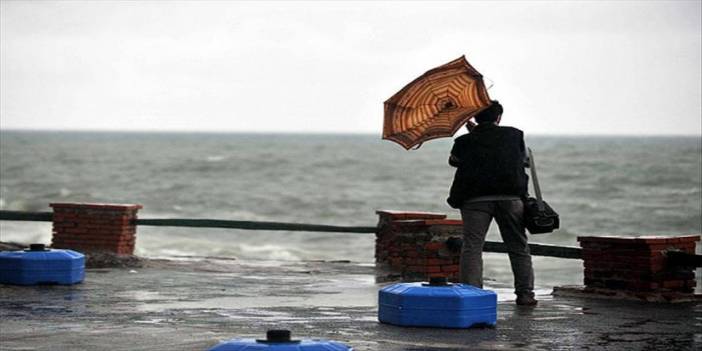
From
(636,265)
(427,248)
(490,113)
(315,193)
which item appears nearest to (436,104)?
(490,113)

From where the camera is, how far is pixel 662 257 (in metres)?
13.7

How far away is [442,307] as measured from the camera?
10.8 metres

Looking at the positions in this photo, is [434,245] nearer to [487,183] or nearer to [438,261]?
[438,261]

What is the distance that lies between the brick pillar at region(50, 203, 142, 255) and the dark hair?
22.2 ft

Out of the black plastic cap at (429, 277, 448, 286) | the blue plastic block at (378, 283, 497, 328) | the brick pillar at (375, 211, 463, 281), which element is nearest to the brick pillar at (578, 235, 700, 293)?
the brick pillar at (375, 211, 463, 281)

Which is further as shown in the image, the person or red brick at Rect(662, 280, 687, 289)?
red brick at Rect(662, 280, 687, 289)

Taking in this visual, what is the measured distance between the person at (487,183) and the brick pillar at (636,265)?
1.52m

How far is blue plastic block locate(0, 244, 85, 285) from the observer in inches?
538

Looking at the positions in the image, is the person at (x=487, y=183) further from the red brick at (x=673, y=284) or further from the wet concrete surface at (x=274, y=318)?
the red brick at (x=673, y=284)

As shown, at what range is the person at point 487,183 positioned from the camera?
1247cm

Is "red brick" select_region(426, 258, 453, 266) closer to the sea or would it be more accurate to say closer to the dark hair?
the dark hair

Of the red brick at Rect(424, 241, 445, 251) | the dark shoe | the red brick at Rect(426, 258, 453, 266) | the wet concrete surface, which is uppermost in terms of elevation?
the red brick at Rect(424, 241, 445, 251)

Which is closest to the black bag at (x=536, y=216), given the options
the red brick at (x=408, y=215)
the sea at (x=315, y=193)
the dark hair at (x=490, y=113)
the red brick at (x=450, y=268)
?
the dark hair at (x=490, y=113)

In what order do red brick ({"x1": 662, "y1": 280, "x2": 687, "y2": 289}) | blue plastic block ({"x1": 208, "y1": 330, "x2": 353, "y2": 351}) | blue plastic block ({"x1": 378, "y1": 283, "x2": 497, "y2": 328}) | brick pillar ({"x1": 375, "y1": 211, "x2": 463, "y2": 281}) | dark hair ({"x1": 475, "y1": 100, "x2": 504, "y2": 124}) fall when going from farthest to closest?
brick pillar ({"x1": 375, "y1": 211, "x2": 463, "y2": 281}) < red brick ({"x1": 662, "y1": 280, "x2": 687, "y2": 289}) < dark hair ({"x1": 475, "y1": 100, "x2": 504, "y2": 124}) < blue plastic block ({"x1": 378, "y1": 283, "x2": 497, "y2": 328}) < blue plastic block ({"x1": 208, "y1": 330, "x2": 353, "y2": 351})
